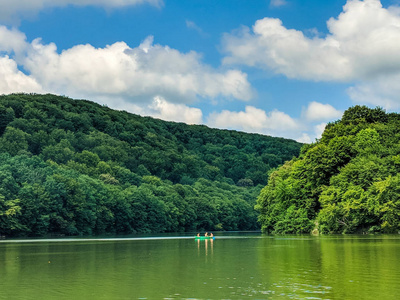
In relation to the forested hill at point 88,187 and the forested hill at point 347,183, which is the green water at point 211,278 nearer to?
the forested hill at point 347,183

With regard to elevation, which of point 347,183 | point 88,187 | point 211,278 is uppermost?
point 88,187

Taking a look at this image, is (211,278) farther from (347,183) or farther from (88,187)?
(88,187)

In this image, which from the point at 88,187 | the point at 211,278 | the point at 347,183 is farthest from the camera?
the point at 88,187

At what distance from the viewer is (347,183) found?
78.1 metres

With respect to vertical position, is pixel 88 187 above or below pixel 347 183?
above

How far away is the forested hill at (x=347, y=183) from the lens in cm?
7438

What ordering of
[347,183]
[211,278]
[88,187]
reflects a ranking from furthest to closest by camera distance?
[88,187]
[347,183]
[211,278]

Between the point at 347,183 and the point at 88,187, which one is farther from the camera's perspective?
the point at 88,187

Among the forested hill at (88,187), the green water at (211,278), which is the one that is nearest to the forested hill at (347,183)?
the green water at (211,278)

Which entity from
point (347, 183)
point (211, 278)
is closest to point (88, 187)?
point (347, 183)

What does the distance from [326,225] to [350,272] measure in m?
53.1

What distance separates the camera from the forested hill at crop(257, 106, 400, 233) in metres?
74.4

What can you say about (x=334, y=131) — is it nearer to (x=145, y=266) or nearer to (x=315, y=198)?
(x=315, y=198)

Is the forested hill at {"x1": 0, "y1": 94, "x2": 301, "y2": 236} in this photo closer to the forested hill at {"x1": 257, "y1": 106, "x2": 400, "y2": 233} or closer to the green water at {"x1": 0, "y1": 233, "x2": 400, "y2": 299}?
the forested hill at {"x1": 257, "y1": 106, "x2": 400, "y2": 233}
